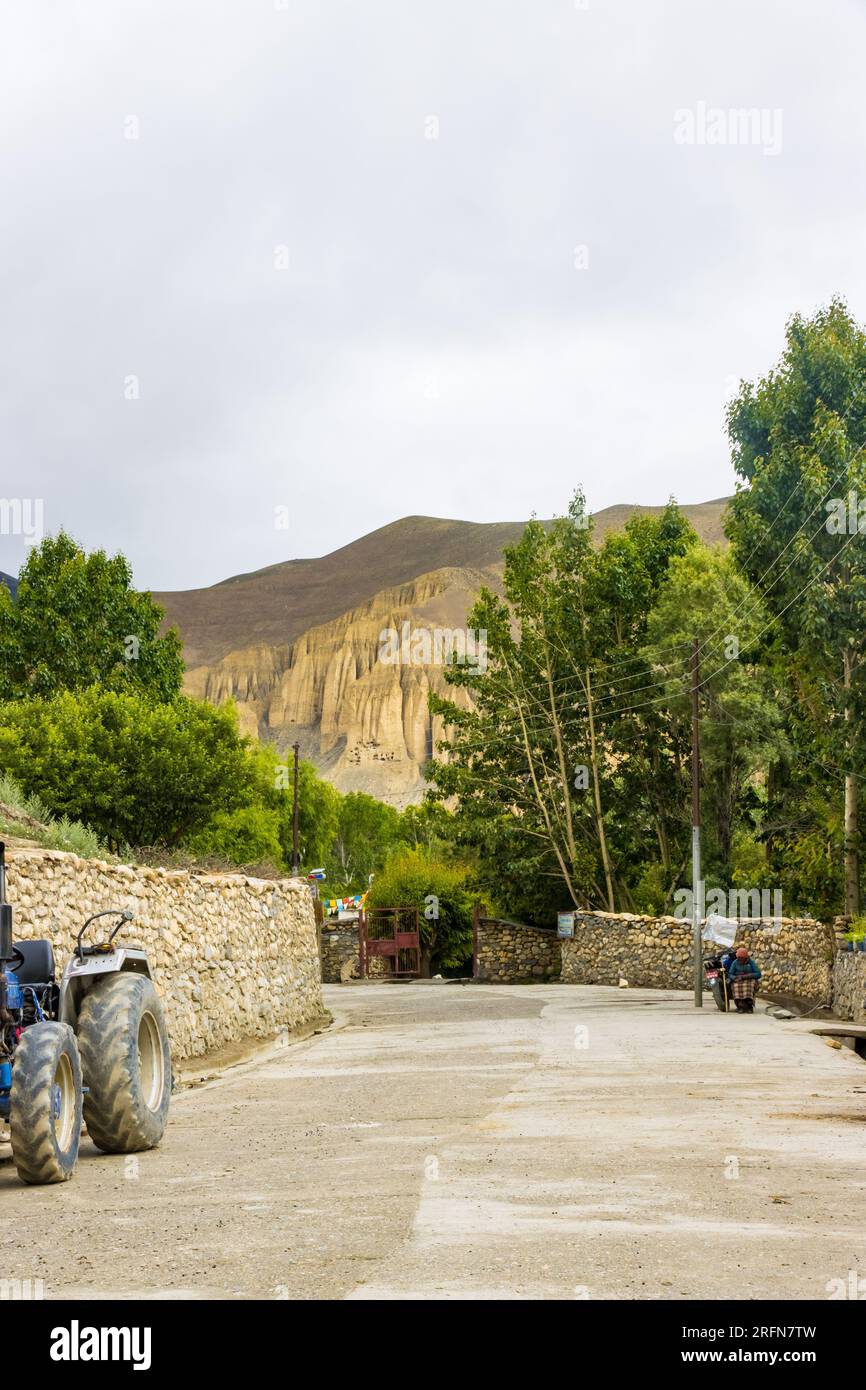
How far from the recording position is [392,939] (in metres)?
60.0

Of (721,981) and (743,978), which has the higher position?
(743,978)

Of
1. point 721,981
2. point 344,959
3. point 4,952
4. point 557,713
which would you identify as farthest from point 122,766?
point 4,952

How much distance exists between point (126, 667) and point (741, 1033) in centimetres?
4973

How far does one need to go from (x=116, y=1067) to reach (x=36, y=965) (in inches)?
41.6

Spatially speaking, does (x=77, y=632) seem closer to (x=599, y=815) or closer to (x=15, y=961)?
(x=599, y=815)

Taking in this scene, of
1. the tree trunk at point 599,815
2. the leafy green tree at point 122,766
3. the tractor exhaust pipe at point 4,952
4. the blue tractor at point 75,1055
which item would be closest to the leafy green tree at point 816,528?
the tree trunk at point 599,815

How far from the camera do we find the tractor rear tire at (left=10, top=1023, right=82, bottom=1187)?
8695mm

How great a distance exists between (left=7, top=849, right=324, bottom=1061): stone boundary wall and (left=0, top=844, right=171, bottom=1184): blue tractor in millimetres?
3461

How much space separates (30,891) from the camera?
47.8ft

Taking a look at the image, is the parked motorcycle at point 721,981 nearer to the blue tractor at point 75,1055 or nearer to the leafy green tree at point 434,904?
the blue tractor at point 75,1055

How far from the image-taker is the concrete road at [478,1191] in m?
5.74

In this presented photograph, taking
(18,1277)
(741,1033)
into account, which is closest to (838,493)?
(741,1033)
